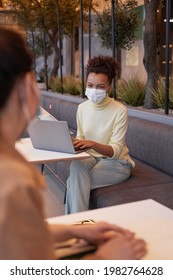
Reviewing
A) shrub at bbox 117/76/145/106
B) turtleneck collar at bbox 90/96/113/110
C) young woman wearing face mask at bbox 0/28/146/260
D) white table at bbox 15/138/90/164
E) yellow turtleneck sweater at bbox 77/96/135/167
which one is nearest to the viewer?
young woman wearing face mask at bbox 0/28/146/260

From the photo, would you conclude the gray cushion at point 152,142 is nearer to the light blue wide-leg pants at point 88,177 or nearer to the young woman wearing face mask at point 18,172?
the light blue wide-leg pants at point 88,177

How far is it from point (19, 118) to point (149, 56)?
4.20 meters

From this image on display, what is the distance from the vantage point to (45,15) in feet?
26.2

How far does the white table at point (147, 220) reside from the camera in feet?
4.19

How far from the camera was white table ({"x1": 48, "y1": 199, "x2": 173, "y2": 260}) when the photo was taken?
1.28 meters

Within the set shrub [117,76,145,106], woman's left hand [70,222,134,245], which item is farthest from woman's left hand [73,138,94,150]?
shrub [117,76,145,106]

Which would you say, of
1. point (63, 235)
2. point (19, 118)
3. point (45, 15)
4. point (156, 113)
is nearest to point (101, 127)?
point (156, 113)

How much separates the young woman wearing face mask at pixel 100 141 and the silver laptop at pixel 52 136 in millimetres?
149

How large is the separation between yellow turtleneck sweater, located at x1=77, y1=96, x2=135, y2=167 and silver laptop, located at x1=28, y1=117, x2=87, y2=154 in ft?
1.18

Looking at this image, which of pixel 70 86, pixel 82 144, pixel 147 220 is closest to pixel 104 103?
pixel 82 144

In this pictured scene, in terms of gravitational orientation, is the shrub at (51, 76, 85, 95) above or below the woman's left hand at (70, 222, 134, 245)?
above

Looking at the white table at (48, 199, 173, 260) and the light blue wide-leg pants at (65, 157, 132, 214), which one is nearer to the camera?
the white table at (48, 199, 173, 260)

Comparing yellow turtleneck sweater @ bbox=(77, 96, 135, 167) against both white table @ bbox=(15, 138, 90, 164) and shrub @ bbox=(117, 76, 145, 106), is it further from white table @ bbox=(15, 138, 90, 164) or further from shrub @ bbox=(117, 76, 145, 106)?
shrub @ bbox=(117, 76, 145, 106)
